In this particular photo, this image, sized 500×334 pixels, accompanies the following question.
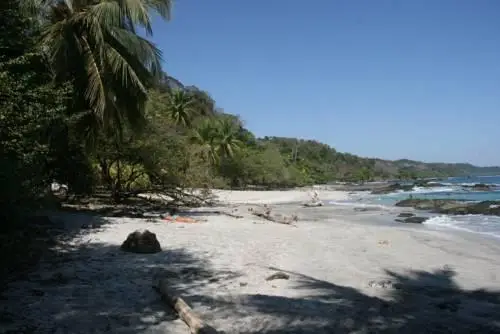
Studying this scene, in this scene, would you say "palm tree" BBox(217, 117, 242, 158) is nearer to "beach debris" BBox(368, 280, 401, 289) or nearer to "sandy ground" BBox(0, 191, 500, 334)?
"sandy ground" BBox(0, 191, 500, 334)

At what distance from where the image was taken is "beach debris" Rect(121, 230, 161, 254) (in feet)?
33.4

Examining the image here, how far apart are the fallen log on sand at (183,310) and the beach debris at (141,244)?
2.63 m

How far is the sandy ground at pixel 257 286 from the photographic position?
246 inches

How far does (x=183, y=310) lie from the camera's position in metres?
6.14

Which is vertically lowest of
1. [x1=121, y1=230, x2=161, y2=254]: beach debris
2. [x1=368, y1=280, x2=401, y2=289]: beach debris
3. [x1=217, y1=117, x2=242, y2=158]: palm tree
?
[x1=368, y1=280, x2=401, y2=289]: beach debris

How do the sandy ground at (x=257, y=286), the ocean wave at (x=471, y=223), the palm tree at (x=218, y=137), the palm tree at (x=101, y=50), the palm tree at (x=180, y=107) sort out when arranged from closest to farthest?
1. the sandy ground at (x=257, y=286)
2. the palm tree at (x=101, y=50)
3. the ocean wave at (x=471, y=223)
4. the palm tree at (x=180, y=107)
5. the palm tree at (x=218, y=137)

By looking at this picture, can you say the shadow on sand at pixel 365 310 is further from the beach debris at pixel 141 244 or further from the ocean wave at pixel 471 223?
the ocean wave at pixel 471 223

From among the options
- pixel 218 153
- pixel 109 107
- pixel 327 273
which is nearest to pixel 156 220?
pixel 109 107

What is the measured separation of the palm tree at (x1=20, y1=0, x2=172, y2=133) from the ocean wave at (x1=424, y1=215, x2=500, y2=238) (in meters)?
13.9

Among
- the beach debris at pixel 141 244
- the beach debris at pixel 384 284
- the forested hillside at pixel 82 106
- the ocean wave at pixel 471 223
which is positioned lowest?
the beach debris at pixel 384 284

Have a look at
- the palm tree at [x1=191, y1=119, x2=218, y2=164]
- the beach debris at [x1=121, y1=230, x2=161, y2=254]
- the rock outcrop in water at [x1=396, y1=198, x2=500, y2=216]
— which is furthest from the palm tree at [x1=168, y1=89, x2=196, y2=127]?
the beach debris at [x1=121, y1=230, x2=161, y2=254]

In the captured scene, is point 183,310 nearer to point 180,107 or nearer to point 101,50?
point 101,50

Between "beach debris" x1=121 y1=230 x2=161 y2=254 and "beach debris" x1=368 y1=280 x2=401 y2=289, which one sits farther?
"beach debris" x1=121 y1=230 x2=161 y2=254

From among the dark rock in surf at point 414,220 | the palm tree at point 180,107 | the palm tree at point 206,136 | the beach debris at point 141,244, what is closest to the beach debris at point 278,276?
the beach debris at point 141,244
